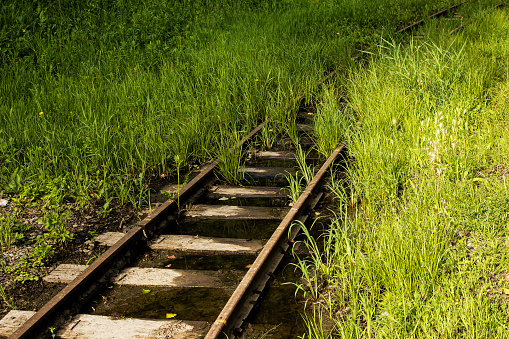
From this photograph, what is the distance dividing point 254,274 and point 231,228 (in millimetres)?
1186

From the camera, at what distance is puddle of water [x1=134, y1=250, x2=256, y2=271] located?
4285 mm

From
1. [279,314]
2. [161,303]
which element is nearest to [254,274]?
[279,314]

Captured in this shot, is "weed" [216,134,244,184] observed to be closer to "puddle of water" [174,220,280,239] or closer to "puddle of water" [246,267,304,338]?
"puddle of water" [174,220,280,239]

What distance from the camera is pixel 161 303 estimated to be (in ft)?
12.6

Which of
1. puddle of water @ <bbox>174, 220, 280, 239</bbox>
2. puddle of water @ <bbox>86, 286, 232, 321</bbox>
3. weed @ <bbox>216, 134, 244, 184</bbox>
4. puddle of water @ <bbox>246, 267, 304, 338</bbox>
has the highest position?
weed @ <bbox>216, 134, 244, 184</bbox>

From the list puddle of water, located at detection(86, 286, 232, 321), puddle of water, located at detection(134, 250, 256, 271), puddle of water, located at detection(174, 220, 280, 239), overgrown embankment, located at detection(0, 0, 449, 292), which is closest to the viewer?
puddle of water, located at detection(86, 286, 232, 321)

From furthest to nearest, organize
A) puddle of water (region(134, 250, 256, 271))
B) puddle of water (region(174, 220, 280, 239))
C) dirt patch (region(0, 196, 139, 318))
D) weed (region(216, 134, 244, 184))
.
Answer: weed (region(216, 134, 244, 184))
puddle of water (region(174, 220, 280, 239))
puddle of water (region(134, 250, 256, 271))
dirt patch (region(0, 196, 139, 318))

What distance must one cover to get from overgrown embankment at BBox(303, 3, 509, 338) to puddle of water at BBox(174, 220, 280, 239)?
59 cm

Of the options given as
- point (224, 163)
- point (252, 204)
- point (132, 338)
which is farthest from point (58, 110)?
point (132, 338)

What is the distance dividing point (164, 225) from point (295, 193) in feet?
4.36

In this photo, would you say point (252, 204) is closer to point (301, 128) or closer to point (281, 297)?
point (281, 297)

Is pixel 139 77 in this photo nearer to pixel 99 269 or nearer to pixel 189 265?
A: pixel 189 265

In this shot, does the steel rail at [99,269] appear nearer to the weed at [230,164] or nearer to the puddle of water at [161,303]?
the puddle of water at [161,303]

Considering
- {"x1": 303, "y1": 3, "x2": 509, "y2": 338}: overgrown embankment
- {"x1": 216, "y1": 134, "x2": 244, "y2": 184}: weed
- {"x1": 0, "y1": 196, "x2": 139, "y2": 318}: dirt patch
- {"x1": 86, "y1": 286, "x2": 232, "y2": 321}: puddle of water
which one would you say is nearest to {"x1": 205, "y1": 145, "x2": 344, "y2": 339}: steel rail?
{"x1": 86, "y1": 286, "x2": 232, "y2": 321}: puddle of water
